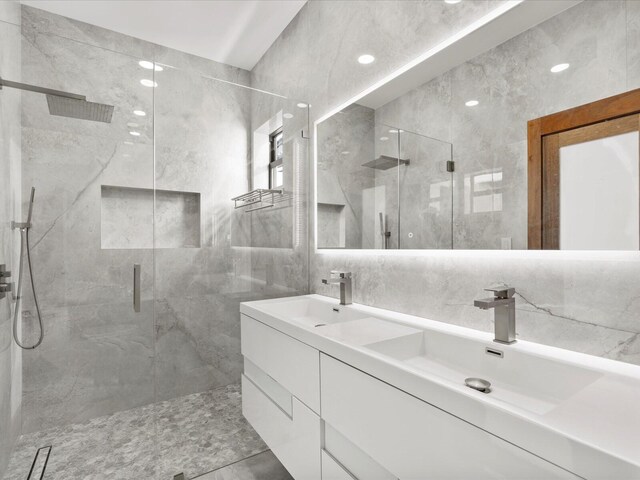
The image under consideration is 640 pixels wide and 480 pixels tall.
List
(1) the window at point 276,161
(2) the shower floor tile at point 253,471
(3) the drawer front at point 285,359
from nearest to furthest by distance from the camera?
1. (3) the drawer front at point 285,359
2. (2) the shower floor tile at point 253,471
3. (1) the window at point 276,161

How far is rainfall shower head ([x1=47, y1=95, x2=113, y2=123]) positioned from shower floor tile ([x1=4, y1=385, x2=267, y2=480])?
1.57 meters

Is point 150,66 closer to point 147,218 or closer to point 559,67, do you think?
point 147,218

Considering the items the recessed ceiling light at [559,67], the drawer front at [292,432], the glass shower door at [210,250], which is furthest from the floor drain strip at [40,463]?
the recessed ceiling light at [559,67]

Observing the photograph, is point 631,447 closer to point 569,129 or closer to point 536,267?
point 536,267

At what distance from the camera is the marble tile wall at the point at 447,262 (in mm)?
903

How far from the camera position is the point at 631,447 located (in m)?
Result: 0.52

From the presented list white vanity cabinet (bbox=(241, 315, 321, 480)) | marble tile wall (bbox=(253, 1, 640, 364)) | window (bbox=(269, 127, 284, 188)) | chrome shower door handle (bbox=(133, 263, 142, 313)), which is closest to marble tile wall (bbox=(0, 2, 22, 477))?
chrome shower door handle (bbox=(133, 263, 142, 313))

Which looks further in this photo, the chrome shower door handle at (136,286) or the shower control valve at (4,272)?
the chrome shower door handle at (136,286)

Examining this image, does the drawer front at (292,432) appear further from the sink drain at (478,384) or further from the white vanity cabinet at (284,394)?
the sink drain at (478,384)

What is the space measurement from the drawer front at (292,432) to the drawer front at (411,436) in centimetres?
17

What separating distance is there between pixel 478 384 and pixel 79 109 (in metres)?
2.12

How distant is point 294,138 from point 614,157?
1763 mm

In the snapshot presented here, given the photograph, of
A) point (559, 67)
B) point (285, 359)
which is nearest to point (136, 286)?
point (285, 359)

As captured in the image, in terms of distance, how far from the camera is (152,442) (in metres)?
1.80
